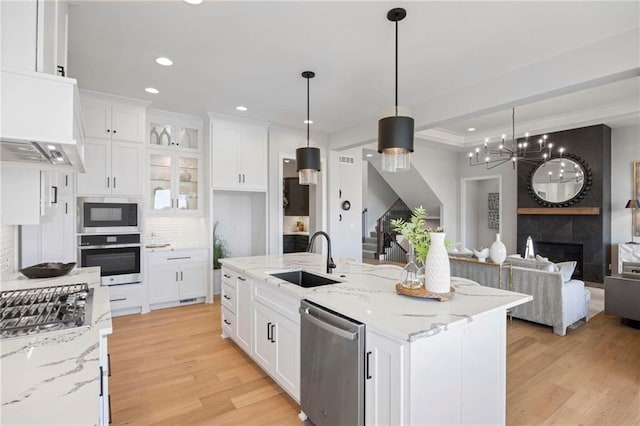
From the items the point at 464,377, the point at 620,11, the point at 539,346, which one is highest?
the point at 620,11

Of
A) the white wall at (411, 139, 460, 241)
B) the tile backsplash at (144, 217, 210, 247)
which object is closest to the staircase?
the white wall at (411, 139, 460, 241)

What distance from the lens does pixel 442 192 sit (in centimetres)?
850

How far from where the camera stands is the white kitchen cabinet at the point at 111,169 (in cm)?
422

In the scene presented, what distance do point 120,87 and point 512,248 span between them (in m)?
8.23

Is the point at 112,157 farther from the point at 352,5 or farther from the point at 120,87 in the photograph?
the point at 352,5

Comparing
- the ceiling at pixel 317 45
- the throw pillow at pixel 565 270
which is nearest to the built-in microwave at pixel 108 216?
the ceiling at pixel 317 45

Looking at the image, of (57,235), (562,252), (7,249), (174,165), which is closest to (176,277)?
(57,235)

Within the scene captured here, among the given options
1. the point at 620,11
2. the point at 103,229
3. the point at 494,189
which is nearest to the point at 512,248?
the point at 494,189

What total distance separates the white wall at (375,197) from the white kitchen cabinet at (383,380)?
9.14 metres

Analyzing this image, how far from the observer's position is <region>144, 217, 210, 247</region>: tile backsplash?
5098 millimetres

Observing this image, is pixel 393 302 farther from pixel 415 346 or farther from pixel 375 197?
pixel 375 197

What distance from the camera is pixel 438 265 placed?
6.29 feet

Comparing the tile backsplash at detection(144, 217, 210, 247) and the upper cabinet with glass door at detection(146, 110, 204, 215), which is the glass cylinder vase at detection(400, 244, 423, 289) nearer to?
the tile backsplash at detection(144, 217, 210, 247)

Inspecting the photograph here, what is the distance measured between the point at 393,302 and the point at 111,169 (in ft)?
13.7
